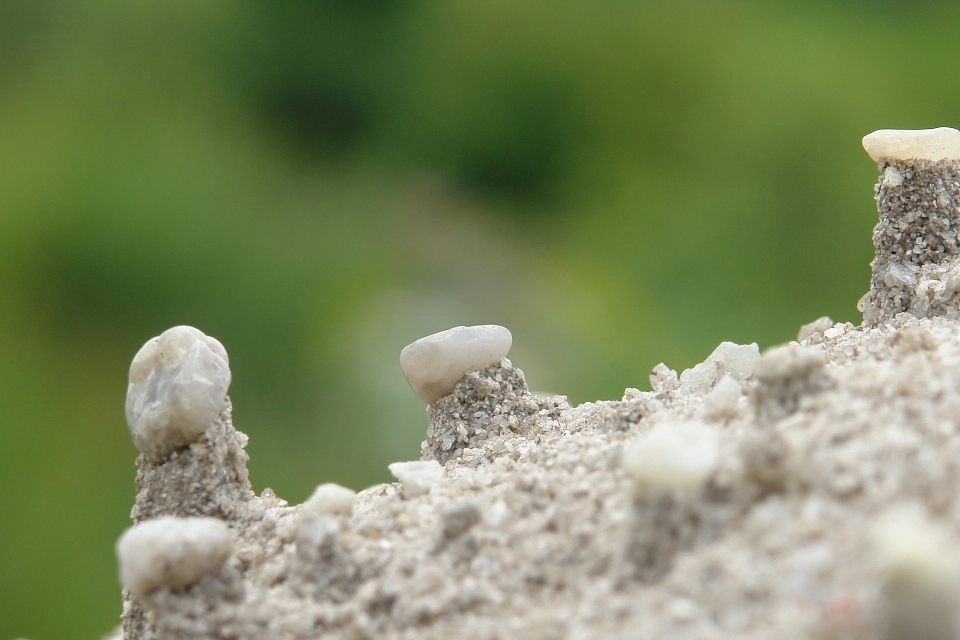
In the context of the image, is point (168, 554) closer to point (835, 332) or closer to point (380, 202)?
point (835, 332)

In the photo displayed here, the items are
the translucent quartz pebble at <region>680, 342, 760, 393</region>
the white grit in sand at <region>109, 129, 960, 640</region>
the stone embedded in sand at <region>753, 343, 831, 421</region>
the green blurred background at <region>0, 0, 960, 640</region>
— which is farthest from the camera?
the green blurred background at <region>0, 0, 960, 640</region>

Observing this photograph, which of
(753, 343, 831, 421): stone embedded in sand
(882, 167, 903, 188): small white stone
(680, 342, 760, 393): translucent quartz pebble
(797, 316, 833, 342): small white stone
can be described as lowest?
(753, 343, 831, 421): stone embedded in sand

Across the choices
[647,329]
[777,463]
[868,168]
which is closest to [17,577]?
[647,329]

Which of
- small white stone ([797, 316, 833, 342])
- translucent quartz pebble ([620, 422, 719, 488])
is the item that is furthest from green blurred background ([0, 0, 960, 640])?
translucent quartz pebble ([620, 422, 719, 488])

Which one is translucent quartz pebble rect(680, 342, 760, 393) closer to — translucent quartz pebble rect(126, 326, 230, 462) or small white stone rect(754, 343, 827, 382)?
small white stone rect(754, 343, 827, 382)

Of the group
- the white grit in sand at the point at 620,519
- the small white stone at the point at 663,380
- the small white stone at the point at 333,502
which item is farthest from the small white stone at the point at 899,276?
the small white stone at the point at 333,502

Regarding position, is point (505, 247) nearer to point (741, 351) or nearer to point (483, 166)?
point (483, 166)

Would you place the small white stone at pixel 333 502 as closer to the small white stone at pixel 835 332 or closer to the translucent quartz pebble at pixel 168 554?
the translucent quartz pebble at pixel 168 554

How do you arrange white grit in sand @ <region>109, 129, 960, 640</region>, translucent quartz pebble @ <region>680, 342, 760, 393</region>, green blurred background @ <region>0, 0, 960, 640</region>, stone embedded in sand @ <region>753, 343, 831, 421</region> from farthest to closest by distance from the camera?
green blurred background @ <region>0, 0, 960, 640</region>, translucent quartz pebble @ <region>680, 342, 760, 393</region>, stone embedded in sand @ <region>753, 343, 831, 421</region>, white grit in sand @ <region>109, 129, 960, 640</region>
